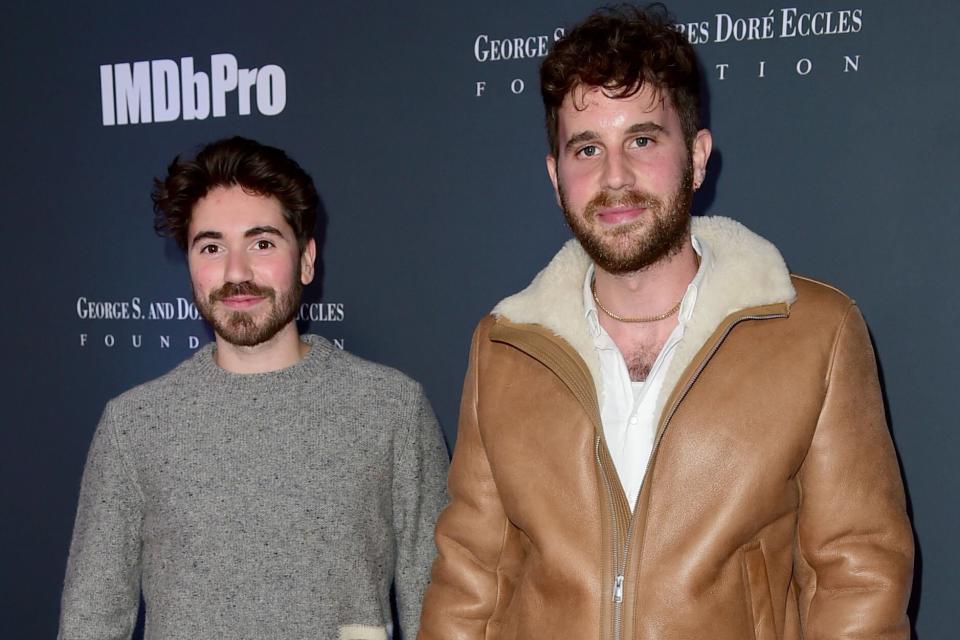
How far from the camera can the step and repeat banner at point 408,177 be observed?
2.06 m

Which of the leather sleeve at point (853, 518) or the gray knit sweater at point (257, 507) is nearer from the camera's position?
the leather sleeve at point (853, 518)

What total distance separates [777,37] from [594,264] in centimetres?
77

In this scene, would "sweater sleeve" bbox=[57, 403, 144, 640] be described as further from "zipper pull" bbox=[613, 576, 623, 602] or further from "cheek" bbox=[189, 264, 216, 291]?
"zipper pull" bbox=[613, 576, 623, 602]

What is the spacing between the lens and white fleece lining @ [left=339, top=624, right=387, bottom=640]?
1.97 m

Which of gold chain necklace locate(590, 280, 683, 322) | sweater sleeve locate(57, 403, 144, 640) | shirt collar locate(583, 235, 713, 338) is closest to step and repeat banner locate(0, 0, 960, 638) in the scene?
shirt collar locate(583, 235, 713, 338)

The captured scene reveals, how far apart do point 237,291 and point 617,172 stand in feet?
2.88

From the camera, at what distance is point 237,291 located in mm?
2016

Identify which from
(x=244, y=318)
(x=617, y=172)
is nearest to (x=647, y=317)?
(x=617, y=172)

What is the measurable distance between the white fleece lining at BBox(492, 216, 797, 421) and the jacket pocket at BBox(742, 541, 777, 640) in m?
0.30

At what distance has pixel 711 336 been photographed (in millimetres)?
1626

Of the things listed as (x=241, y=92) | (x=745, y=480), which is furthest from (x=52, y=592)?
(x=745, y=480)

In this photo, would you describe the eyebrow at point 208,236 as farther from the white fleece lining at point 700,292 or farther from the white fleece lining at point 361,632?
the white fleece lining at point 361,632

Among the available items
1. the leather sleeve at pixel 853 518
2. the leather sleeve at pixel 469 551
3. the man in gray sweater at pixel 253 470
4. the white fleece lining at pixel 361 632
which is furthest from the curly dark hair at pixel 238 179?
the leather sleeve at pixel 853 518

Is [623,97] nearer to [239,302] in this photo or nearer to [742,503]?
[742,503]
